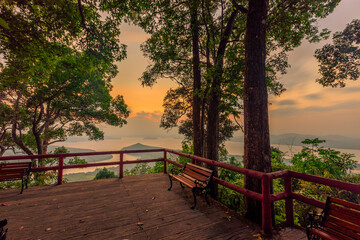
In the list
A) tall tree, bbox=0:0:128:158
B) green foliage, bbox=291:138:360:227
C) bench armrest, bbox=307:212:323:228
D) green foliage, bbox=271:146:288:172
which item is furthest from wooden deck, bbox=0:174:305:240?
green foliage, bbox=271:146:288:172

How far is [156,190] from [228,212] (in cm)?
253

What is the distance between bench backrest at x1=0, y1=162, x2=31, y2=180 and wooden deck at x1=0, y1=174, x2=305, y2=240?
0.56 meters

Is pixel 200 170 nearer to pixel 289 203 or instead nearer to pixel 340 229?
pixel 289 203

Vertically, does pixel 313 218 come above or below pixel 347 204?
below

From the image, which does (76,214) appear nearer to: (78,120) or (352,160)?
(352,160)

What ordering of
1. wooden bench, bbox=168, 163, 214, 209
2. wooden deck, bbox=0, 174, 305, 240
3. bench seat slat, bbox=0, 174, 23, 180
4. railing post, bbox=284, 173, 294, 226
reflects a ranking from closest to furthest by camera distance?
wooden deck, bbox=0, 174, 305, 240
railing post, bbox=284, 173, 294, 226
wooden bench, bbox=168, 163, 214, 209
bench seat slat, bbox=0, 174, 23, 180

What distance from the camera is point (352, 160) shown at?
7621mm

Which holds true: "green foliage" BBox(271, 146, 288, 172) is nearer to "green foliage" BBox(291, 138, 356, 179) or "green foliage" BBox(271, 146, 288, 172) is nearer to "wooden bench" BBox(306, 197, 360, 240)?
"green foliage" BBox(291, 138, 356, 179)

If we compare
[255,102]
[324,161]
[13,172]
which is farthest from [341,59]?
[13,172]

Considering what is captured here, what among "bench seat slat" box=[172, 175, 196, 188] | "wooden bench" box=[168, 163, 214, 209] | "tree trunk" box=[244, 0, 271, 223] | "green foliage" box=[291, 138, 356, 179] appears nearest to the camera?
"tree trunk" box=[244, 0, 271, 223]

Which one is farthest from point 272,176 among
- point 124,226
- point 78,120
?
point 78,120

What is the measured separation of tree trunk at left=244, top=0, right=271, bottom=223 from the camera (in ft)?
12.2

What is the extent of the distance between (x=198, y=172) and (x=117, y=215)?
8.18 ft

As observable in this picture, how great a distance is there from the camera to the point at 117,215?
3668mm
